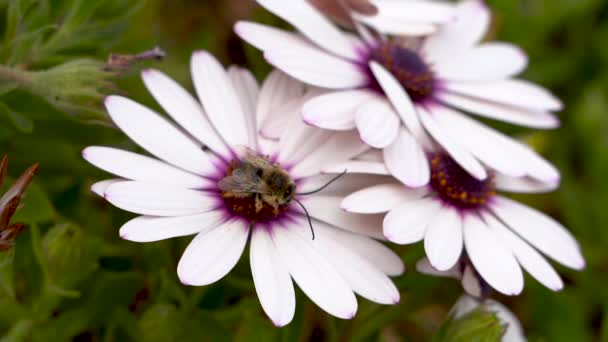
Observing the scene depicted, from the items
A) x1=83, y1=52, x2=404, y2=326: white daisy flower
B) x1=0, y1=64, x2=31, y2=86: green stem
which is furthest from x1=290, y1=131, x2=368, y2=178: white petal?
x1=0, y1=64, x2=31, y2=86: green stem

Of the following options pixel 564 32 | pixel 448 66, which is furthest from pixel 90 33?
pixel 564 32

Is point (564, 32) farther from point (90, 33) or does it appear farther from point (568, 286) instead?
point (90, 33)

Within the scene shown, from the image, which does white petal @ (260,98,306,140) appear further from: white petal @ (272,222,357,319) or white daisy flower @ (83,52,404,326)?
white petal @ (272,222,357,319)

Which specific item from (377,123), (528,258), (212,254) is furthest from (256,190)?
(528,258)

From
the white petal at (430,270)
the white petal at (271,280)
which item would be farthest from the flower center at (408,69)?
the white petal at (271,280)

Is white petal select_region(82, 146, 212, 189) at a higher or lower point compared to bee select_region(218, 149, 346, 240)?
higher

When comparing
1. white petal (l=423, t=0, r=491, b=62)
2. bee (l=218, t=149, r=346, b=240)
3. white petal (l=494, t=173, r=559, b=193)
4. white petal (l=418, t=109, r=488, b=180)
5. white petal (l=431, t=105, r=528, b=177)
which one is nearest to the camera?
bee (l=218, t=149, r=346, b=240)

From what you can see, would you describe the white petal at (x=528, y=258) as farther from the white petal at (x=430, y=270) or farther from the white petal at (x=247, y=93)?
the white petal at (x=247, y=93)
